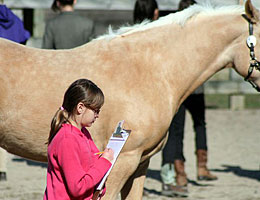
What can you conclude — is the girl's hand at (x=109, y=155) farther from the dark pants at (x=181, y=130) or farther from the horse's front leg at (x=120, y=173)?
the dark pants at (x=181, y=130)

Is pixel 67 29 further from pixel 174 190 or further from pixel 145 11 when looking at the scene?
pixel 174 190

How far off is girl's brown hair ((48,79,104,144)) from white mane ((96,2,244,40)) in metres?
1.27

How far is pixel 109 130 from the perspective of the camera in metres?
3.74

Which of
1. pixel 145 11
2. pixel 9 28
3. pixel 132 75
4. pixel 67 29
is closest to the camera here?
pixel 132 75

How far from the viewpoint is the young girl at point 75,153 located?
105 inches

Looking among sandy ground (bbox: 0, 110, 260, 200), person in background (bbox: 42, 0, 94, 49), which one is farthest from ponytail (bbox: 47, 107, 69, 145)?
person in background (bbox: 42, 0, 94, 49)

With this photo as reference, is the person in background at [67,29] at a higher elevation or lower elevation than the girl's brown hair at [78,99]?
higher

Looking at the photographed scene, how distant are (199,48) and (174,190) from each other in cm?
205

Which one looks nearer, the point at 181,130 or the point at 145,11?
the point at 145,11

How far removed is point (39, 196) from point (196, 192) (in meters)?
1.60

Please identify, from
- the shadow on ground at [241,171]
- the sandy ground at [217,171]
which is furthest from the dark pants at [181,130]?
the shadow on ground at [241,171]

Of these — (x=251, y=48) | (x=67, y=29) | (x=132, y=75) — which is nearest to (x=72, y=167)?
(x=132, y=75)

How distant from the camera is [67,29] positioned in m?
6.15

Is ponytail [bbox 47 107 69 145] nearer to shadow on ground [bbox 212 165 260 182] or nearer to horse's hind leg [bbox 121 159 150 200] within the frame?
horse's hind leg [bbox 121 159 150 200]
